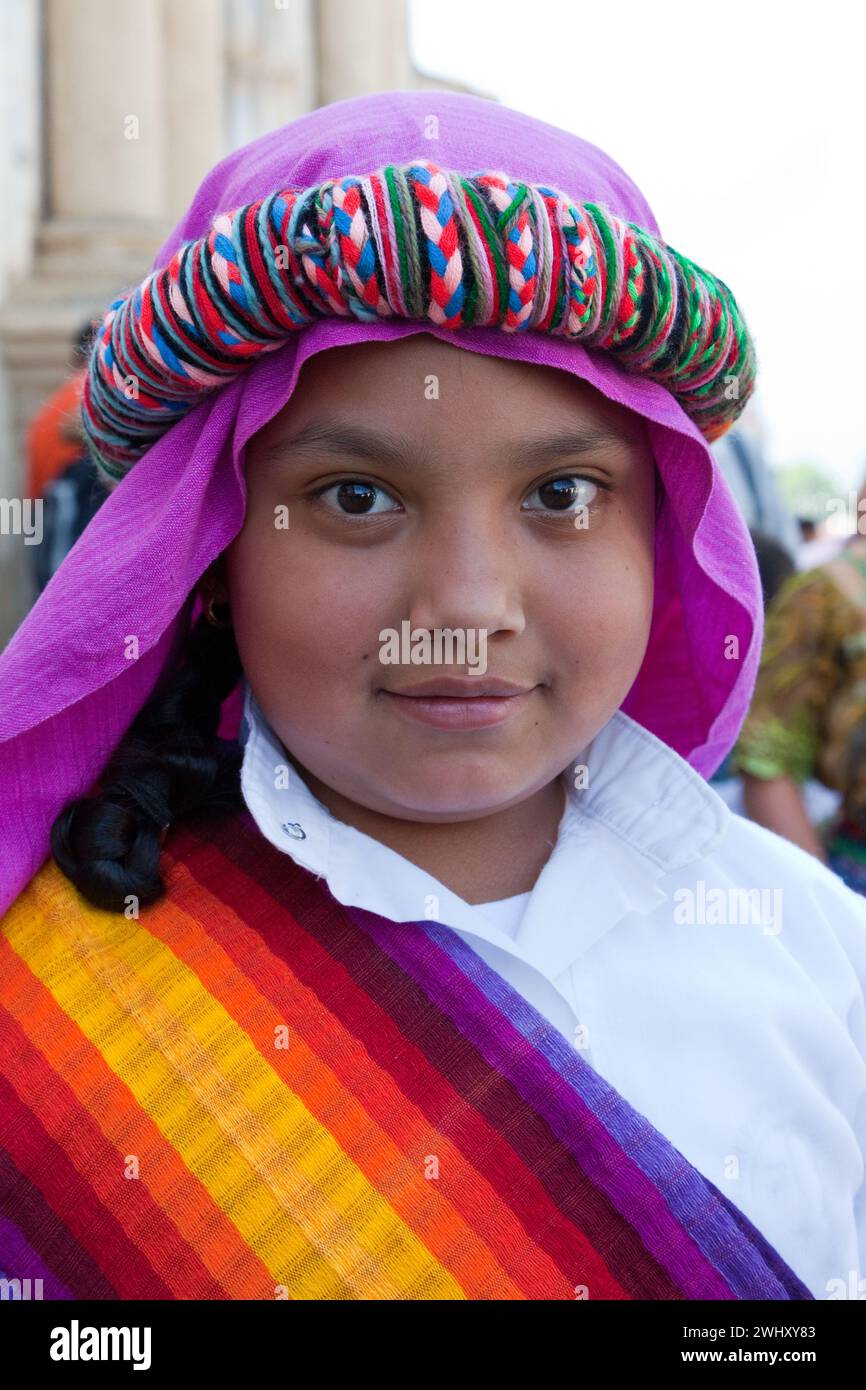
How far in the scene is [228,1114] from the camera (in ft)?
4.57

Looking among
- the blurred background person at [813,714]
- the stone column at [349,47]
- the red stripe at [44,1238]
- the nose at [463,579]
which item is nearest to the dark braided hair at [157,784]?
the red stripe at [44,1238]

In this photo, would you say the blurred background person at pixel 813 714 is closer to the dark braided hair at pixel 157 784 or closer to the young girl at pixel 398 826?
the young girl at pixel 398 826

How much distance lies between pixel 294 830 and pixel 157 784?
181mm

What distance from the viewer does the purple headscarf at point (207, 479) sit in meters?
1.42

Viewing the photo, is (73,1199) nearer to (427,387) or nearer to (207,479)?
(207,479)

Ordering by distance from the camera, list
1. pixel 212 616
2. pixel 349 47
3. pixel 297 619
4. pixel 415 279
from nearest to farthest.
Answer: pixel 415 279 → pixel 297 619 → pixel 212 616 → pixel 349 47

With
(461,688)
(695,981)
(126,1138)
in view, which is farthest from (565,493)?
(126,1138)

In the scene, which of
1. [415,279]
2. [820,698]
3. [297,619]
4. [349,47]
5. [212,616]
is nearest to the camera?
[415,279]

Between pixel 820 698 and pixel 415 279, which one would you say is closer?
pixel 415 279

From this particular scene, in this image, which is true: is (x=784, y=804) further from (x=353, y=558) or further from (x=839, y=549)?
(x=353, y=558)

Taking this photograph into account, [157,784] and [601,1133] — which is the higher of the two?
[157,784]

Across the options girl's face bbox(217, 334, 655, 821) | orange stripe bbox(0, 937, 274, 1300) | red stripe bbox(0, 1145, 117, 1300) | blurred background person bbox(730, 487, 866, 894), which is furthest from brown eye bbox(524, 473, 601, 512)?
blurred background person bbox(730, 487, 866, 894)

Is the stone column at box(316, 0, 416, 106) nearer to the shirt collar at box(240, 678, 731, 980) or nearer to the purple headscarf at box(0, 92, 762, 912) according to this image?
the purple headscarf at box(0, 92, 762, 912)

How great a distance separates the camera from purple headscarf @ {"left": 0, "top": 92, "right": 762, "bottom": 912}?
142cm
